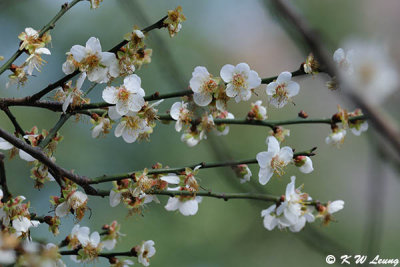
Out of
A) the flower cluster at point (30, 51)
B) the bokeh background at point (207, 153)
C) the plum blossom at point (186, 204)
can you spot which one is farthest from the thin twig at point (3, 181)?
the bokeh background at point (207, 153)

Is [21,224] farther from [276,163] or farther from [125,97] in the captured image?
[276,163]

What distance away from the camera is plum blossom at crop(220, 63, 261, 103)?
2.74 feet

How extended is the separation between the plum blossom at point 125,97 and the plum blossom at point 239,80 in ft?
0.47

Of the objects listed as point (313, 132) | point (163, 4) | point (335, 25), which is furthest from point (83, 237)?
point (335, 25)

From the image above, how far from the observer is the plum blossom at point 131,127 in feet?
2.72

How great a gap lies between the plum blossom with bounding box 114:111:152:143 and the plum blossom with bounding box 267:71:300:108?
0.21m

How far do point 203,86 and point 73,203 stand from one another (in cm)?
28

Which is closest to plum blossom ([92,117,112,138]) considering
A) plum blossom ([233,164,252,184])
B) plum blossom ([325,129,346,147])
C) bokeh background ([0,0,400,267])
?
plum blossom ([233,164,252,184])

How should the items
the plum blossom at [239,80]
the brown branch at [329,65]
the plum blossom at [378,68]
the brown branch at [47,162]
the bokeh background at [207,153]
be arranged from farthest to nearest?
the bokeh background at [207,153] → the plum blossom at [239,80] → the brown branch at [47,162] → the plum blossom at [378,68] → the brown branch at [329,65]

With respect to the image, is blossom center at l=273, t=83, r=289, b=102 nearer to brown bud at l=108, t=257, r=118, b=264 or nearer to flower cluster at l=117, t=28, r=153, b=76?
flower cluster at l=117, t=28, r=153, b=76

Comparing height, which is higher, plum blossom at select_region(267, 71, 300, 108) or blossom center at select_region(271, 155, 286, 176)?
plum blossom at select_region(267, 71, 300, 108)

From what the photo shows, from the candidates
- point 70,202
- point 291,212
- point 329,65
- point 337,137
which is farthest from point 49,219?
point 329,65

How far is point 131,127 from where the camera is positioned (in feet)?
2.76

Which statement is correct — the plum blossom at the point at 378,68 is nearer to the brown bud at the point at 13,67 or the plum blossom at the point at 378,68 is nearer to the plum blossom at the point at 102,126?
the plum blossom at the point at 102,126
